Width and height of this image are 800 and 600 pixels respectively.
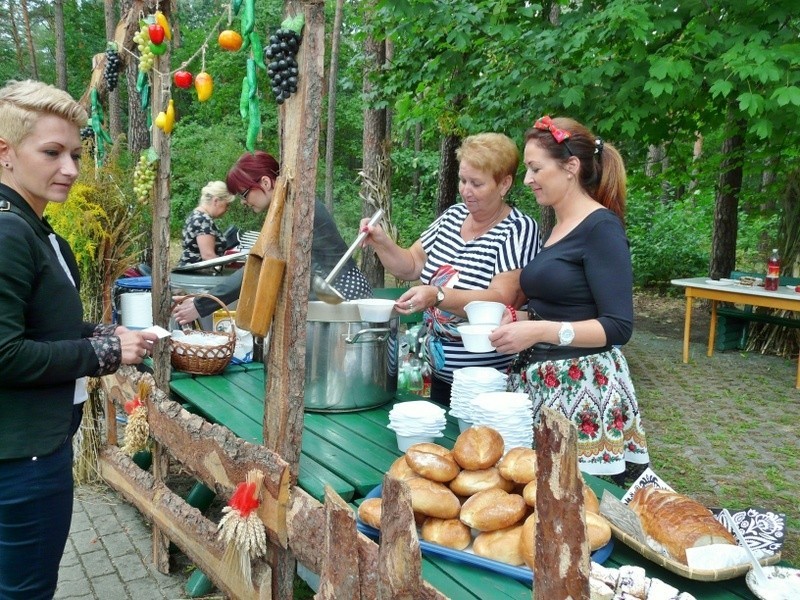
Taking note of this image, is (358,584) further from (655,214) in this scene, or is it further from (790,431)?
(655,214)

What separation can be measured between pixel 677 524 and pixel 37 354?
155 centimetres

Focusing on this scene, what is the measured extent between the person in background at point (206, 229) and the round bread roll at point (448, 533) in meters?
4.47

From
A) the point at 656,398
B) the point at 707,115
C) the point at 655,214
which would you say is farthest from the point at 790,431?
the point at 655,214

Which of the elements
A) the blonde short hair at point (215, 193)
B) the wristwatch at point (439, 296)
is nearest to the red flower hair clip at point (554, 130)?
the wristwatch at point (439, 296)

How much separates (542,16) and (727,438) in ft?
12.2

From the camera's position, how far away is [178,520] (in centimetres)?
278

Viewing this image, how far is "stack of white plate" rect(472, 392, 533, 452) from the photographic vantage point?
6.34 feet

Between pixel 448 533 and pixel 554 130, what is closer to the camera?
pixel 448 533

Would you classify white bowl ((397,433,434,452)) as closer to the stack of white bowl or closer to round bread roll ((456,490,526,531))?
the stack of white bowl

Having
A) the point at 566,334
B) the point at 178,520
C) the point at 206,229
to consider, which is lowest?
the point at 178,520

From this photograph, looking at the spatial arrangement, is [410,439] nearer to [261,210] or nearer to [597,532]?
[597,532]

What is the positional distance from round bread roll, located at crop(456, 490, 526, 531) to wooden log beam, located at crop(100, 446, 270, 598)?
874mm

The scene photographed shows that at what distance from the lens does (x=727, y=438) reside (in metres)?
5.24

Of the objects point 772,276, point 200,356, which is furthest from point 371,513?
point 772,276
